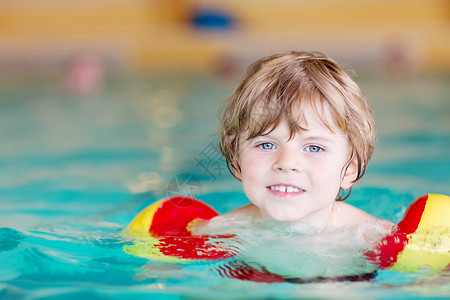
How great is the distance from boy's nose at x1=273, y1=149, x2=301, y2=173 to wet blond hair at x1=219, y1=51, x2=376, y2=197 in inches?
3.2

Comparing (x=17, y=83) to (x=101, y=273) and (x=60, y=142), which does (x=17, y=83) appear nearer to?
(x=60, y=142)

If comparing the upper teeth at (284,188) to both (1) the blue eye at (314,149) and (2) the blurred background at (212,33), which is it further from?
(2) the blurred background at (212,33)

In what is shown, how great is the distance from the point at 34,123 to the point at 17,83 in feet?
12.3

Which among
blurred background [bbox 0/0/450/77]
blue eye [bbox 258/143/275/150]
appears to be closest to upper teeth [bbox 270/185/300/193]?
blue eye [bbox 258/143/275/150]

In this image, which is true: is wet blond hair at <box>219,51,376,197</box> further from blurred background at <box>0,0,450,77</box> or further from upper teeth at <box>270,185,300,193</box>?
blurred background at <box>0,0,450,77</box>

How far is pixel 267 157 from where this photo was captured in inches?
81.9

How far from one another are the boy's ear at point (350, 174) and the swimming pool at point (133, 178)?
376 mm

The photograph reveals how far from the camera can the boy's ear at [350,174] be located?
224 cm

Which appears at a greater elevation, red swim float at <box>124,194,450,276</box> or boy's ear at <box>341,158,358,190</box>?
boy's ear at <box>341,158,358,190</box>

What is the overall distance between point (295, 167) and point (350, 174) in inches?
13.3

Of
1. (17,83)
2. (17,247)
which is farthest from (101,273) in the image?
(17,83)

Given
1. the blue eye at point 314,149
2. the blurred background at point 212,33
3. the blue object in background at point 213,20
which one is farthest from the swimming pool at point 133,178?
the blue object in background at point 213,20

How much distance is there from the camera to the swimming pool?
196 cm

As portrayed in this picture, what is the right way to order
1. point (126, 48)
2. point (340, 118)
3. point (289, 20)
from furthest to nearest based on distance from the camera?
point (289, 20) < point (126, 48) < point (340, 118)
